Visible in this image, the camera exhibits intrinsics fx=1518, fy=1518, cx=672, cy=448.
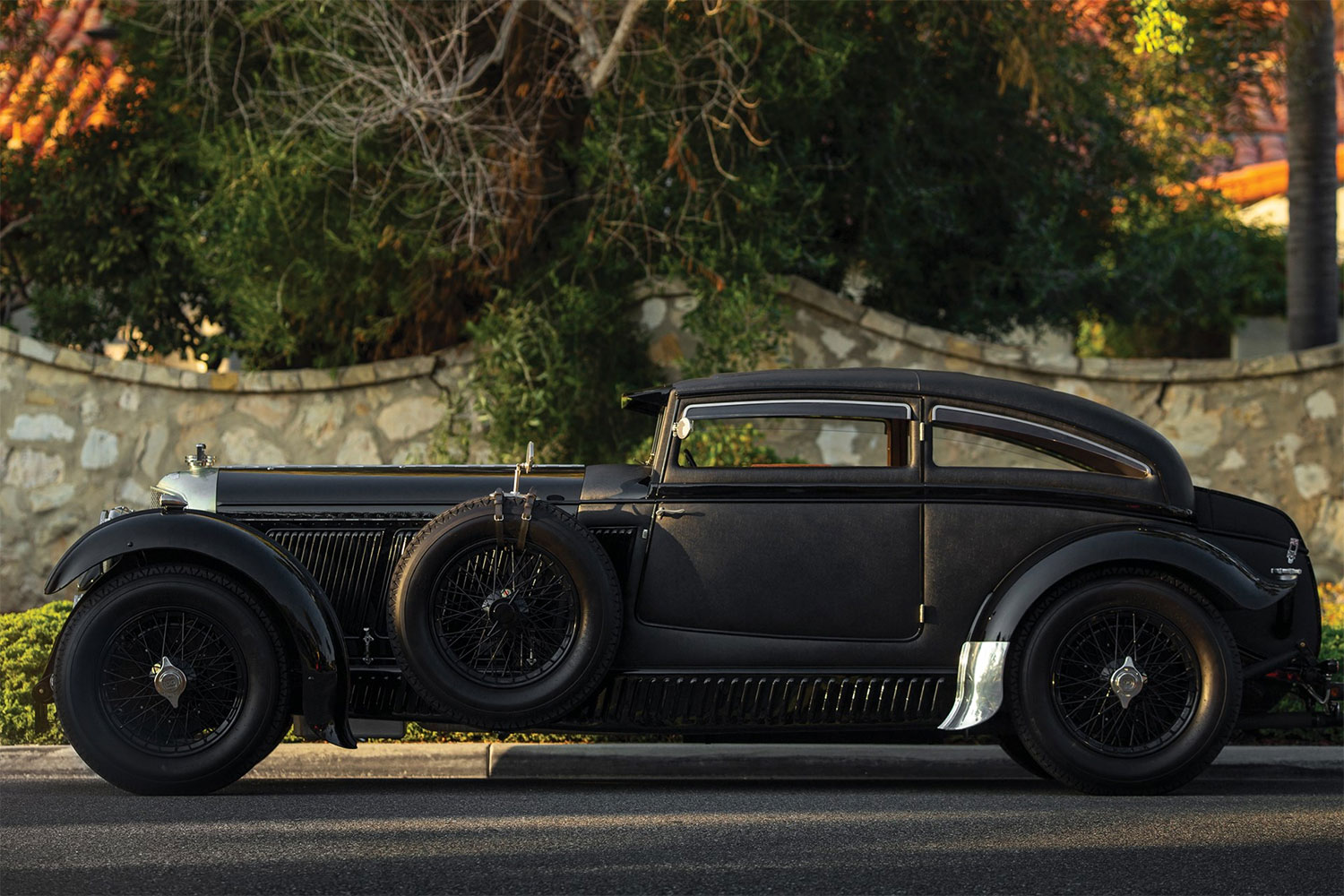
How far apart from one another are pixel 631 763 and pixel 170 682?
2.03 meters

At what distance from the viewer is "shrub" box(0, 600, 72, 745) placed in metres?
7.10

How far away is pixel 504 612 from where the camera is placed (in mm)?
5906

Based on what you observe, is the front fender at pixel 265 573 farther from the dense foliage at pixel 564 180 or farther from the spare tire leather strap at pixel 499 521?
the dense foliage at pixel 564 180

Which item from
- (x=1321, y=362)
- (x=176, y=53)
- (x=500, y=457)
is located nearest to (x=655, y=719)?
(x=500, y=457)

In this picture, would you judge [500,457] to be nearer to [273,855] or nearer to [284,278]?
[284,278]

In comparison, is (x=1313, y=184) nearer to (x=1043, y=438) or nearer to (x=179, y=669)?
(x=1043, y=438)

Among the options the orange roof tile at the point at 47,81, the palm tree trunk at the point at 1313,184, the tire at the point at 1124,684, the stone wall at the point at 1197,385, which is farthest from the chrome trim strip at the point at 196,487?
the palm tree trunk at the point at 1313,184

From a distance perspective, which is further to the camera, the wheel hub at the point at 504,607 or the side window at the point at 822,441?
the side window at the point at 822,441

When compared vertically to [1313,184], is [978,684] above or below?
below

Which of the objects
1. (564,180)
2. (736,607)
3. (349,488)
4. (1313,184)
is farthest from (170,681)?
(1313,184)

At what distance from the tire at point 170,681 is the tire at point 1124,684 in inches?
117

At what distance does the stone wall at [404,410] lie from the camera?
10.8m

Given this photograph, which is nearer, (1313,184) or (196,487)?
(196,487)

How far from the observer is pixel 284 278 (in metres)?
10.9
